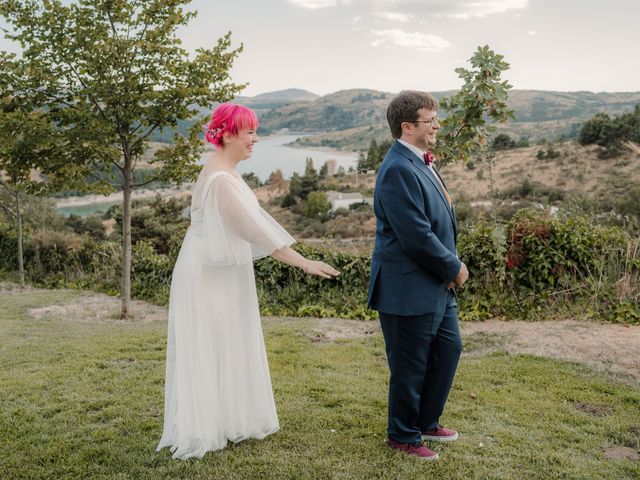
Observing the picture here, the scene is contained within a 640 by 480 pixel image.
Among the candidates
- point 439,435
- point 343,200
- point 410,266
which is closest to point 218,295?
point 410,266

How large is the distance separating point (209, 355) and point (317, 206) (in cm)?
5182

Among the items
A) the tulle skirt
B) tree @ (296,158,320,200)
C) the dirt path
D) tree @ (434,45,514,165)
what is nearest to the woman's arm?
the tulle skirt

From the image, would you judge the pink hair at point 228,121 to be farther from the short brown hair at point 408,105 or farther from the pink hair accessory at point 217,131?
the short brown hair at point 408,105

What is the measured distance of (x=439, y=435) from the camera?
402 cm

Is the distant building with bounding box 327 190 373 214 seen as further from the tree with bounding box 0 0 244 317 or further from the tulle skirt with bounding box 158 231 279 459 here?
the tulle skirt with bounding box 158 231 279 459

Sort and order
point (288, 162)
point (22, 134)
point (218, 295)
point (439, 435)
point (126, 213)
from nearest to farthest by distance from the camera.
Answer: point (218, 295), point (439, 435), point (22, 134), point (126, 213), point (288, 162)

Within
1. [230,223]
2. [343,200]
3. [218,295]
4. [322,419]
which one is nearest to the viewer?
[230,223]

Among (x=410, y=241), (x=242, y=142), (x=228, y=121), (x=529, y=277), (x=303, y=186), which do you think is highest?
(x=228, y=121)

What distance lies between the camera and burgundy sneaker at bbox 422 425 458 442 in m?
4.01

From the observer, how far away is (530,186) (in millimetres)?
41750

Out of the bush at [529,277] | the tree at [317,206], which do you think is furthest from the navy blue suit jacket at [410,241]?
the tree at [317,206]

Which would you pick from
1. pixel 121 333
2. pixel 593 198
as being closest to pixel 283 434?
pixel 121 333

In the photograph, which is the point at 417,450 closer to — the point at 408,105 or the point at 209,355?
the point at 209,355

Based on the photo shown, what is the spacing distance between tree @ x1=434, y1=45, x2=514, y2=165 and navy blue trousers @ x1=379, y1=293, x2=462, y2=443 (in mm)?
4623
